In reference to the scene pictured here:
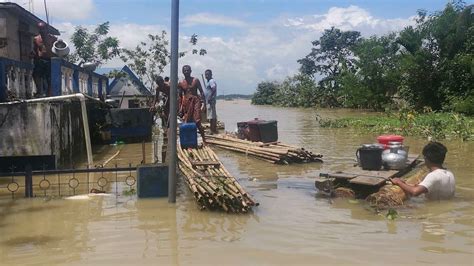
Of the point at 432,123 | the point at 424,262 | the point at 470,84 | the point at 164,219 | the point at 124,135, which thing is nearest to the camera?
the point at 424,262

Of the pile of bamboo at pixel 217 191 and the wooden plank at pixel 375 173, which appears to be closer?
the pile of bamboo at pixel 217 191

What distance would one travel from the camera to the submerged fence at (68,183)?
7.28 meters

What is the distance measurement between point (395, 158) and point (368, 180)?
3.73 feet

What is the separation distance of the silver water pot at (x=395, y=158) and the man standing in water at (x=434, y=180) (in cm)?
112

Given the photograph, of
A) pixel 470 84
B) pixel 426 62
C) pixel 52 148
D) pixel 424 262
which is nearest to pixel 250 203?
pixel 424 262

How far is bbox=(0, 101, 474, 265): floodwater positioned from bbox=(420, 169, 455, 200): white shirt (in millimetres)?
114

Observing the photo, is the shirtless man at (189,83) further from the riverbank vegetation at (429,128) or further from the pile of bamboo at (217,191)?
the riverbank vegetation at (429,128)

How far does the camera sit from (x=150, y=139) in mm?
15672

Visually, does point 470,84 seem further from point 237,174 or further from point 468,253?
point 468,253

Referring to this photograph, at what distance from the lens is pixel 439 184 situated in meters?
6.75

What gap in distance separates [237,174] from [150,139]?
21.0 ft

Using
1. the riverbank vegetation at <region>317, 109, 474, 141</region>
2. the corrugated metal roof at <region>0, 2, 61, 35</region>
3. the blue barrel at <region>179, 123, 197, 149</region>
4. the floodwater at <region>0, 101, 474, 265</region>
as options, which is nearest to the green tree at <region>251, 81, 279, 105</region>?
the riverbank vegetation at <region>317, 109, 474, 141</region>

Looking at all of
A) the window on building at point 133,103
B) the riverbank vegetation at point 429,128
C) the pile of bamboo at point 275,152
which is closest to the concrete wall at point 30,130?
the pile of bamboo at point 275,152

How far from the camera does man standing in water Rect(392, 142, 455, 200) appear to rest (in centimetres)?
648
